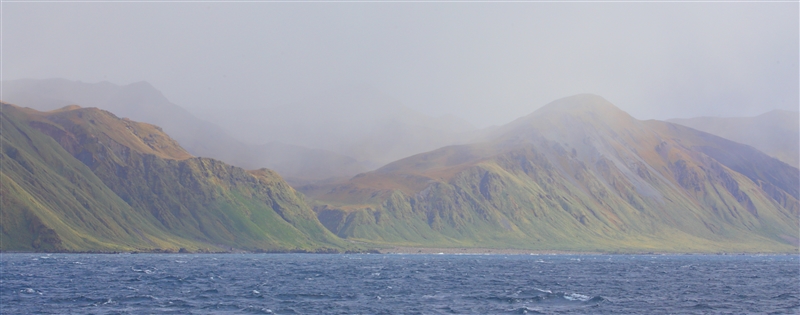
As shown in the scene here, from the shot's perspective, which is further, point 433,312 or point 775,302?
point 775,302

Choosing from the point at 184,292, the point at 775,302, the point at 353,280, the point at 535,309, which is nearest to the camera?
the point at 535,309

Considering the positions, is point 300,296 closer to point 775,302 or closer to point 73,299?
point 73,299

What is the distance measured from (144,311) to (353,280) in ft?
189

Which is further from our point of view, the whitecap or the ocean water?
the whitecap

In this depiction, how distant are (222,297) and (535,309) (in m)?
40.5

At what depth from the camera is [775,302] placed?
95438mm

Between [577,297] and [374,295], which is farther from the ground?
[577,297]

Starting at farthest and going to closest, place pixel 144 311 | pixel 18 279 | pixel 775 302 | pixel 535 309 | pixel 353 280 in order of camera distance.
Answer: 1. pixel 353 280
2. pixel 18 279
3. pixel 775 302
4. pixel 535 309
5. pixel 144 311

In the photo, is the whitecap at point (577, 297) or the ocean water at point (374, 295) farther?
the whitecap at point (577, 297)

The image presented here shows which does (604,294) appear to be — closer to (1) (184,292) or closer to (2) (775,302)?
(2) (775,302)

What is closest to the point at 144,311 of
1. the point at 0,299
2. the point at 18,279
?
the point at 0,299

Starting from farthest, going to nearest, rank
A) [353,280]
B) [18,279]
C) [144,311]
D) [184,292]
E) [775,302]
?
[353,280] < [18,279] < [184,292] < [775,302] < [144,311]

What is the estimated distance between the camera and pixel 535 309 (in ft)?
283

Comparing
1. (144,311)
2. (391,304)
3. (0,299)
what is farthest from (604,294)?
(0,299)
